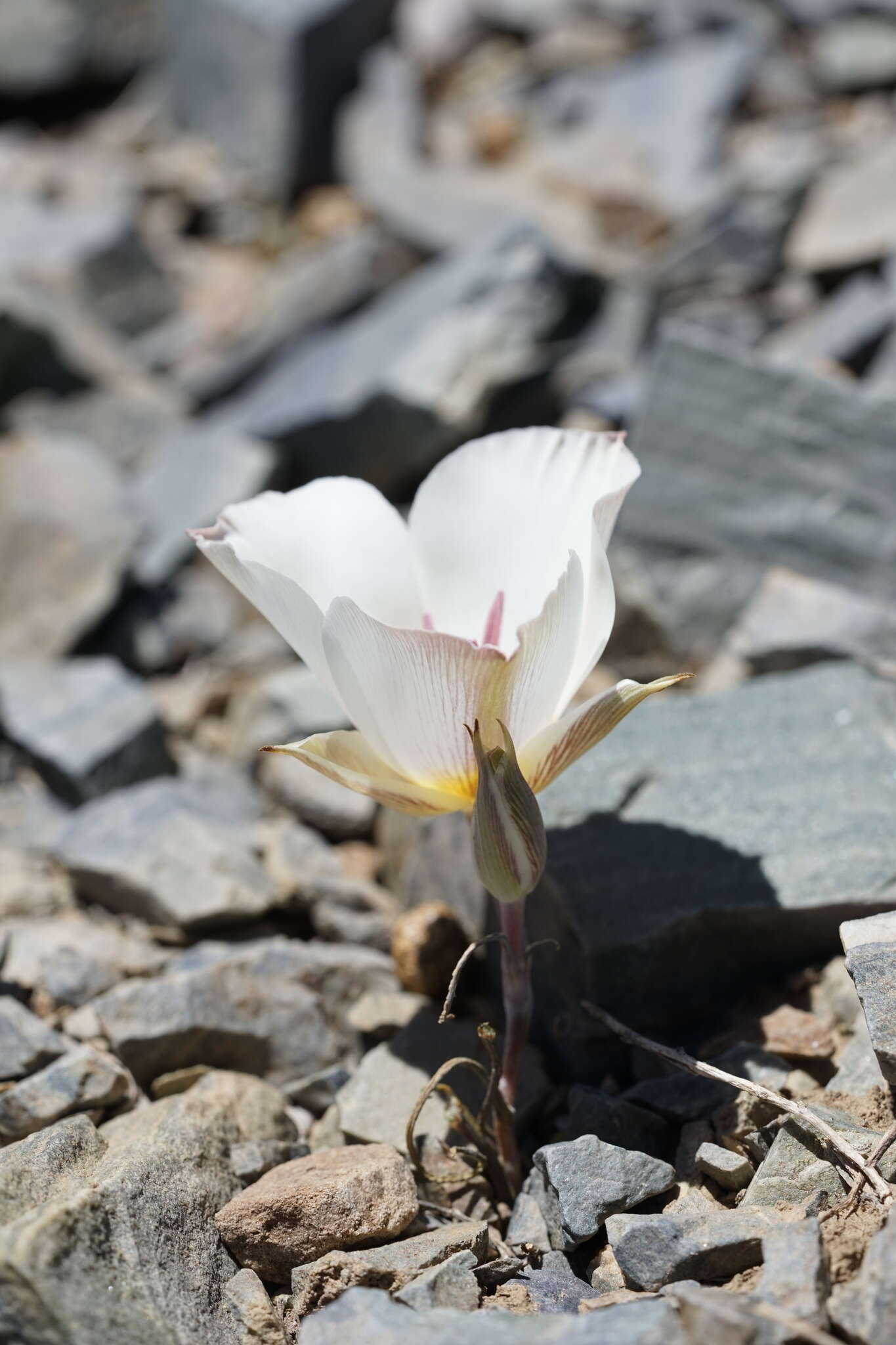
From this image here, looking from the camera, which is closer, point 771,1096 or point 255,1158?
point 771,1096

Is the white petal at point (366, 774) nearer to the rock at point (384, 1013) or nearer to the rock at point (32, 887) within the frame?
the rock at point (384, 1013)

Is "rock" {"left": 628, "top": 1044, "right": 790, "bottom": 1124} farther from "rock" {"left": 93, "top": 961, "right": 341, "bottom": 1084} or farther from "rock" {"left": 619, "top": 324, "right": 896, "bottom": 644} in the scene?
"rock" {"left": 619, "top": 324, "right": 896, "bottom": 644}

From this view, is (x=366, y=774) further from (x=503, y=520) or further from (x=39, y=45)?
(x=39, y=45)

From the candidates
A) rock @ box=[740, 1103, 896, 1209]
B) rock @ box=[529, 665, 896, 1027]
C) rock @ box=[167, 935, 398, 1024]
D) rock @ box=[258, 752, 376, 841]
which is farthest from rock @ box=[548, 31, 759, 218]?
rock @ box=[740, 1103, 896, 1209]

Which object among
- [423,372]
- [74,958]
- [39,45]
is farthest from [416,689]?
[39,45]

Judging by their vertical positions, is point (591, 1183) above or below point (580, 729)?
below

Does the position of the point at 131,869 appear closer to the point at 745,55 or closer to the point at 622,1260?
the point at 622,1260
